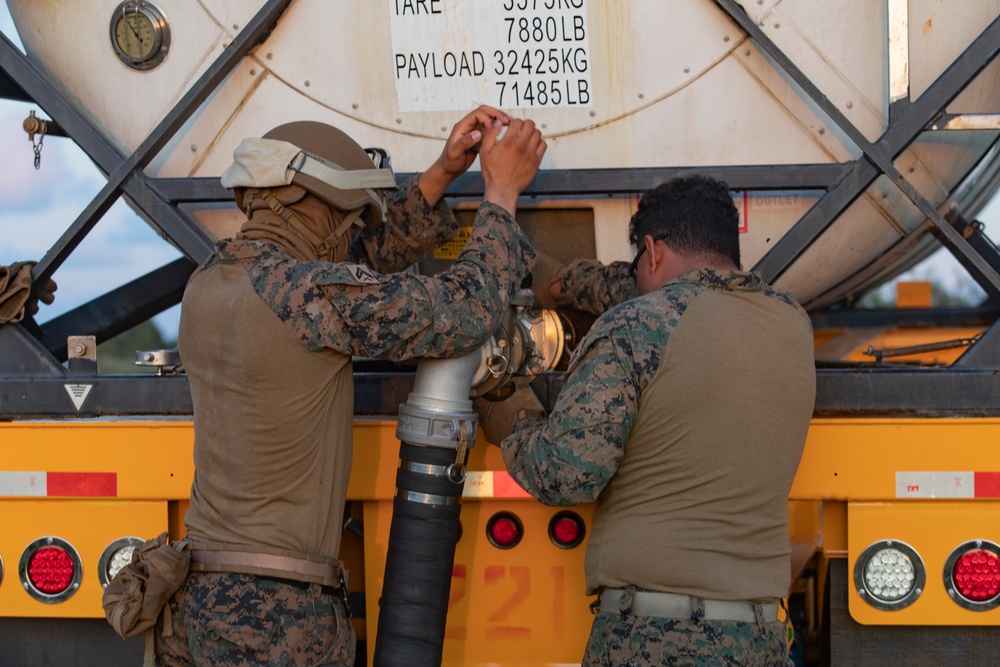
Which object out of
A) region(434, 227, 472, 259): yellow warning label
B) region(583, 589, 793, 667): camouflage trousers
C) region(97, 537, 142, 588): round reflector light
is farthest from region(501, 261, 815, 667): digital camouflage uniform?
region(97, 537, 142, 588): round reflector light

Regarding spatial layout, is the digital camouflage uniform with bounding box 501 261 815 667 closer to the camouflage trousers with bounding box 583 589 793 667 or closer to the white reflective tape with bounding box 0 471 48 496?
the camouflage trousers with bounding box 583 589 793 667

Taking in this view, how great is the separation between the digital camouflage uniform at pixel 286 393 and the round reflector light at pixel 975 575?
1056 millimetres

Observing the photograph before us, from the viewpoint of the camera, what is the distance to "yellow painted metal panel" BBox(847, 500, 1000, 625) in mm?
2324

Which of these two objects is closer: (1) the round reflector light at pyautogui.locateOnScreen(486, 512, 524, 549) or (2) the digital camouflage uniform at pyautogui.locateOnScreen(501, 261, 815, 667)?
(2) the digital camouflage uniform at pyautogui.locateOnScreen(501, 261, 815, 667)

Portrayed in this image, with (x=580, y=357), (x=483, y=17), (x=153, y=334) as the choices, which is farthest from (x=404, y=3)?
(x=153, y=334)

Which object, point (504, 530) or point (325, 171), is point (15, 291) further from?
point (504, 530)

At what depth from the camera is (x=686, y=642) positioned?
203cm

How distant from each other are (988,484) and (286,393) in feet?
4.61

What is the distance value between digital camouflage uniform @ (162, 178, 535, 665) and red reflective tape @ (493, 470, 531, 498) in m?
0.35

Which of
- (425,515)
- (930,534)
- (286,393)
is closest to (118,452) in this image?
(286,393)

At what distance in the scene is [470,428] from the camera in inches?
88.8

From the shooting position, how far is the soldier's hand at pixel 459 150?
2.34 meters

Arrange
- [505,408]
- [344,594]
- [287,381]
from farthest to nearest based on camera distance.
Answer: [505,408], [344,594], [287,381]

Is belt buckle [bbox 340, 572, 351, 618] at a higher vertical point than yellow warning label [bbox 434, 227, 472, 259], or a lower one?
lower
